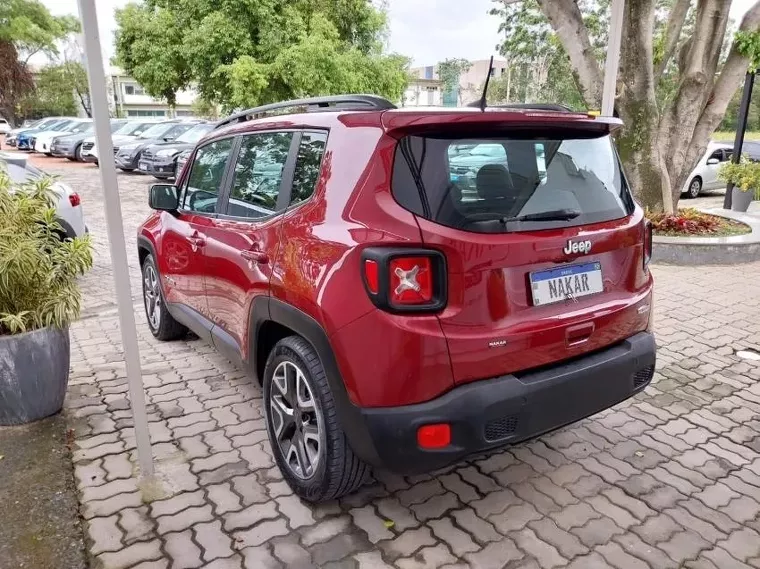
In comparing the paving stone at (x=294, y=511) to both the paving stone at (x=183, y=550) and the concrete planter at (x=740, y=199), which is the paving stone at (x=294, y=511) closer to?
the paving stone at (x=183, y=550)

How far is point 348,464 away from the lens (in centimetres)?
251

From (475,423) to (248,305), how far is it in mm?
1331

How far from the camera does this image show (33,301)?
11.3 feet

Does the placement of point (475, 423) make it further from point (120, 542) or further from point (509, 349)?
point (120, 542)

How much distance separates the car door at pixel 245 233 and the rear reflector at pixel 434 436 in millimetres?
1019

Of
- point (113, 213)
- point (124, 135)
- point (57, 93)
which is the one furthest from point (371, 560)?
point (57, 93)

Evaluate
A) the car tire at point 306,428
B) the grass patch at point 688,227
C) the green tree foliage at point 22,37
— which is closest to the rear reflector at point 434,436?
the car tire at point 306,428

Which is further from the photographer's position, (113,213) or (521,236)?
(113,213)

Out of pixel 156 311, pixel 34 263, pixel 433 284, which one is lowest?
pixel 156 311

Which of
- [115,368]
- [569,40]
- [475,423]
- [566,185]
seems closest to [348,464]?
[475,423]

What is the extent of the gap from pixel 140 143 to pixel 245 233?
17.1m

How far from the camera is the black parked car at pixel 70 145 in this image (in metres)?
21.7

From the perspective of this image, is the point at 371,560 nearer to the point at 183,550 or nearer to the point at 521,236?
the point at 183,550

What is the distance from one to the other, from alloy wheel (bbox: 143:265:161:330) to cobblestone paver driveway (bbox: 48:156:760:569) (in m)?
0.80
